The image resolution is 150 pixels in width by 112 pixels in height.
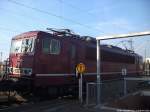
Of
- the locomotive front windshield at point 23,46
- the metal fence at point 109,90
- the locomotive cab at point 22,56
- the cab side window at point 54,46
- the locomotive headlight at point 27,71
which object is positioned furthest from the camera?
the cab side window at point 54,46

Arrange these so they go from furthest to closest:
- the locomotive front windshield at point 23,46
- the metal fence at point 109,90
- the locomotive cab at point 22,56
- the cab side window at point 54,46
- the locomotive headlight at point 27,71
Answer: the cab side window at point 54,46
the locomotive front windshield at point 23,46
the locomotive cab at point 22,56
the locomotive headlight at point 27,71
the metal fence at point 109,90

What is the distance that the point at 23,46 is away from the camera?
1688cm

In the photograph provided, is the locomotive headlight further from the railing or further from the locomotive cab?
the railing

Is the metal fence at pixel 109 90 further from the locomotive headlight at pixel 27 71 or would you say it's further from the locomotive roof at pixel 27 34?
the locomotive roof at pixel 27 34

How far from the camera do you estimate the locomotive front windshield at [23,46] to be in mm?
16325

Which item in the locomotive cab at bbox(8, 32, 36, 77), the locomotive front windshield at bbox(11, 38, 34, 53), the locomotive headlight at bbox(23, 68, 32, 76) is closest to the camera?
the locomotive headlight at bbox(23, 68, 32, 76)

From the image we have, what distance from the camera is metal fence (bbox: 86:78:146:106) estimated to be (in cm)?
1508

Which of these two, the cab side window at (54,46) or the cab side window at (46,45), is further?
the cab side window at (54,46)

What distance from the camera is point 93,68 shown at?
21.1 meters

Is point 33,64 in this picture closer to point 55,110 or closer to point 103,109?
point 55,110

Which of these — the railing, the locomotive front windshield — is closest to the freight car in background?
the locomotive front windshield

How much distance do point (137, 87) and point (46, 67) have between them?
32.8 feet

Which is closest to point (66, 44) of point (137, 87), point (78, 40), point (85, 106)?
point (78, 40)

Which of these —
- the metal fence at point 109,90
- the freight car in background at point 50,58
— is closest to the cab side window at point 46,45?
the freight car in background at point 50,58
